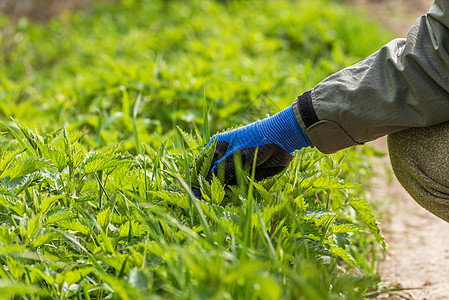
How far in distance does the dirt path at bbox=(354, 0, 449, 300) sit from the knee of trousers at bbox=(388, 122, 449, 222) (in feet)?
1.10

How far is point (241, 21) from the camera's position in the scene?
5965 mm

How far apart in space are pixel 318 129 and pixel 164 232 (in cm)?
65

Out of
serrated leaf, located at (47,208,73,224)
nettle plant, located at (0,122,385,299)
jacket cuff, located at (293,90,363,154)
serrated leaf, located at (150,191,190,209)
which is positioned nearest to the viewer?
nettle plant, located at (0,122,385,299)

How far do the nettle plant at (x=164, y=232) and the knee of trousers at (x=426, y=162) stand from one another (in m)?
0.22

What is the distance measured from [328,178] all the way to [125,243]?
71 cm

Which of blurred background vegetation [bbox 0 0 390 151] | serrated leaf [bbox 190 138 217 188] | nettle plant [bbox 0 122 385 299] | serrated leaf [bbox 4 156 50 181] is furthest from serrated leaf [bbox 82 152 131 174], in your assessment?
blurred background vegetation [bbox 0 0 390 151]

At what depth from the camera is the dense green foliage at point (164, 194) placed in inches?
55.1

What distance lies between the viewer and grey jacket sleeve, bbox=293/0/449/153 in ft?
5.57

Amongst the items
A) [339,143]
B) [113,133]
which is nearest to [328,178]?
[339,143]

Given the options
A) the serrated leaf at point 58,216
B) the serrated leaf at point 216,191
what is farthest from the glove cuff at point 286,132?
the serrated leaf at point 58,216

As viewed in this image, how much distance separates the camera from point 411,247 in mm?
2799

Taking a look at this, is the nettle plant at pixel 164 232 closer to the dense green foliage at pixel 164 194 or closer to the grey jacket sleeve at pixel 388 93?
the dense green foliage at pixel 164 194

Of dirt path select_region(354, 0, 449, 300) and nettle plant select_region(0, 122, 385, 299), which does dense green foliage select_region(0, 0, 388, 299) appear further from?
dirt path select_region(354, 0, 449, 300)

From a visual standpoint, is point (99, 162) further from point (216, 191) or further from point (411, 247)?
point (411, 247)
